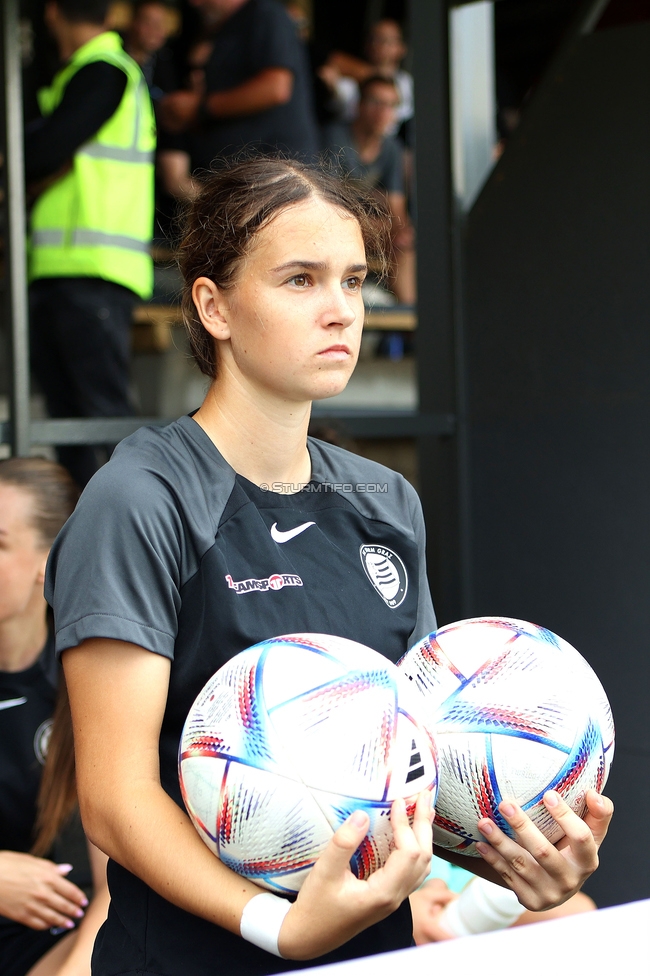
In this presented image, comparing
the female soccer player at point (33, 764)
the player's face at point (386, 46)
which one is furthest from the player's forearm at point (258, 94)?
the player's face at point (386, 46)

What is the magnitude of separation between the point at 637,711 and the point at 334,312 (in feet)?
6.68

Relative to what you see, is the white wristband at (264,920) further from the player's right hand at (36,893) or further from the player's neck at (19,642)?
the player's neck at (19,642)

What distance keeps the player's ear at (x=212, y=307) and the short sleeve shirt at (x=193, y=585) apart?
0.16m

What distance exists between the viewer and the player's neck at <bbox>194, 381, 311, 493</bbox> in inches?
65.8

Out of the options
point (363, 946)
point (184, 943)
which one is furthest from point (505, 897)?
point (184, 943)

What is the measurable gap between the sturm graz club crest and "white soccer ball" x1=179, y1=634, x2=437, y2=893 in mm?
341

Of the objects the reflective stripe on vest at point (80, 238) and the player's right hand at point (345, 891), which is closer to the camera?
the player's right hand at point (345, 891)

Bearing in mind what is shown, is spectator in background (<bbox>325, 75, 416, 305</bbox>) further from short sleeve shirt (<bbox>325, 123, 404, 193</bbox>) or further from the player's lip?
the player's lip

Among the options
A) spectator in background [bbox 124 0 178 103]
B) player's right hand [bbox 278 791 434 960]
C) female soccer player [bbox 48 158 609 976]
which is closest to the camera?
player's right hand [bbox 278 791 434 960]

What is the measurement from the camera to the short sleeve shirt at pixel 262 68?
4395 millimetres

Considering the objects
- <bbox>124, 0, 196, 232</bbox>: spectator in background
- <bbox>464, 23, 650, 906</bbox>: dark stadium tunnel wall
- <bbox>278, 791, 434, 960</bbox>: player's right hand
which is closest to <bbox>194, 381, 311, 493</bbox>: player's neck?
<bbox>278, 791, 434, 960</bbox>: player's right hand

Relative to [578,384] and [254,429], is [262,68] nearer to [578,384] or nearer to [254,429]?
[578,384]

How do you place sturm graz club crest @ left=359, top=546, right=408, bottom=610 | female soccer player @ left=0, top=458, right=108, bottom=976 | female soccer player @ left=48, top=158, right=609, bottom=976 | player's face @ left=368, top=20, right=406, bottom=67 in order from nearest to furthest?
female soccer player @ left=48, top=158, right=609, bottom=976, sturm graz club crest @ left=359, top=546, right=408, bottom=610, female soccer player @ left=0, top=458, right=108, bottom=976, player's face @ left=368, top=20, right=406, bottom=67

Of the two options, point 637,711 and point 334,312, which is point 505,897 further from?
point 334,312
